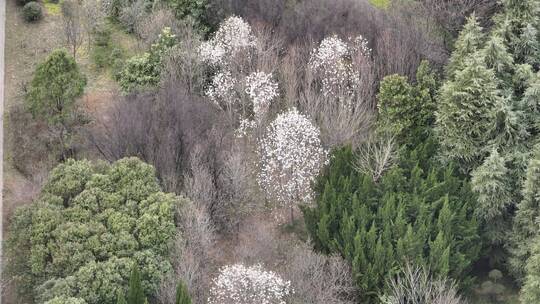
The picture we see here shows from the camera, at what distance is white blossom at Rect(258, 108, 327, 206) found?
34344mm

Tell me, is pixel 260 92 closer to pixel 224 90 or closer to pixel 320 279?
pixel 224 90

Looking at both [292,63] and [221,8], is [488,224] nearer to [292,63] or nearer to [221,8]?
[292,63]

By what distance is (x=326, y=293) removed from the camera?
27922 millimetres

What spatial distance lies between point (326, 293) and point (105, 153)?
46.9 ft

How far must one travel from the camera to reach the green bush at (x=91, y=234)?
27.6 meters

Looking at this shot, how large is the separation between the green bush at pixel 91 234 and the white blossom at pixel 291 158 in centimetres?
650

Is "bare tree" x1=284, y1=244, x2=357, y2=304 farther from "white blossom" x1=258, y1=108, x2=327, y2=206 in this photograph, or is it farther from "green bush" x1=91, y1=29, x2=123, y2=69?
"green bush" x1=91, y1=29, x2=123, y2=69

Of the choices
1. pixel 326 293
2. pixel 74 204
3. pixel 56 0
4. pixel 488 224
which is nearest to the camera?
pixel 326 293

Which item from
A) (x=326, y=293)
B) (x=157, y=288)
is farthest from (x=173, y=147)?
(x=326, y=293)

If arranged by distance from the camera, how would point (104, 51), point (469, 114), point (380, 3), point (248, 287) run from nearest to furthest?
point (248, 287) → point (469, 114) → point (104, 51) → point (380, 3)

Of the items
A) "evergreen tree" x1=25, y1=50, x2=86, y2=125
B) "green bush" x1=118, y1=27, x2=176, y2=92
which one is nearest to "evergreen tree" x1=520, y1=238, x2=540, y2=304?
"green bush" x1=118, y1=27, x2=176, y2=92

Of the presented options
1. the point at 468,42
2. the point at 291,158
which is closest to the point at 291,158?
the point at 291,158

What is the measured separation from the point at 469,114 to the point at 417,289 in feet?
34.1

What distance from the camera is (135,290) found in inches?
1030
